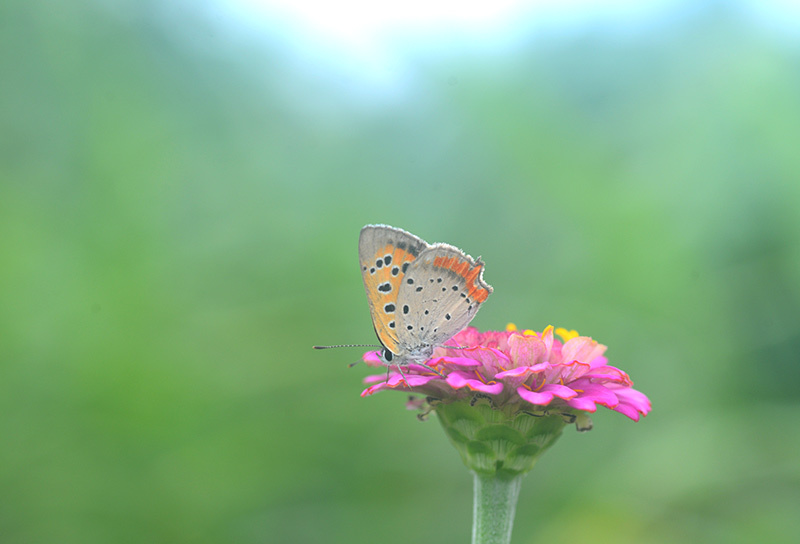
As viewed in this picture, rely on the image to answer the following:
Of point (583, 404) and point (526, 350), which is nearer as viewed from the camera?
point (583, 404)

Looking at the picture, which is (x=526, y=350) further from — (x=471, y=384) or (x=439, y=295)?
(x=439, y=295)

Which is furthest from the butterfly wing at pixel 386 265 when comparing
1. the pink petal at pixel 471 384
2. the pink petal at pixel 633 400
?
the pink petal at pixel 633 400

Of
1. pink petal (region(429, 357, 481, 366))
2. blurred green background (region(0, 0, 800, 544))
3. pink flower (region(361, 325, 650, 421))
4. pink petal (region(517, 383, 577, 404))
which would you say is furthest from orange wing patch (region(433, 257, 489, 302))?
blurred green background (region(0, 0, 800, 544))

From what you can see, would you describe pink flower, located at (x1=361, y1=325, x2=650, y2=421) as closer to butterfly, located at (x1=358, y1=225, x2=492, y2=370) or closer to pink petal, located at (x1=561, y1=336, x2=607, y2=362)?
pink petal, located at (x1=561, y1=336, x2=607, y2=362)

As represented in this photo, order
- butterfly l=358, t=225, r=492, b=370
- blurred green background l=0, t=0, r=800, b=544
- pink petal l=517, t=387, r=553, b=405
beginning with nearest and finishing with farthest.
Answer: pink petal l=517, t=387, r=553, b=405, butterfly l=358, t=225, r=492, b=370, blurred green background l=0, t=0, r=800, b=544

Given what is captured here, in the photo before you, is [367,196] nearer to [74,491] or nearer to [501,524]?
[74,491]

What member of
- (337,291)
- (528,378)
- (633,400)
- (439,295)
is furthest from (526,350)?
(337,291)

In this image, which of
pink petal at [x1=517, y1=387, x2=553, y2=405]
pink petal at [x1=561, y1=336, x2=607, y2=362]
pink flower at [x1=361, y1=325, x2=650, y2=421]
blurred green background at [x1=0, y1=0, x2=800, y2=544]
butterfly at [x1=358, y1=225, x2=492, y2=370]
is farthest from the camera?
blurred green background at [x1=0, y1=0, x2=800, y2=544]
